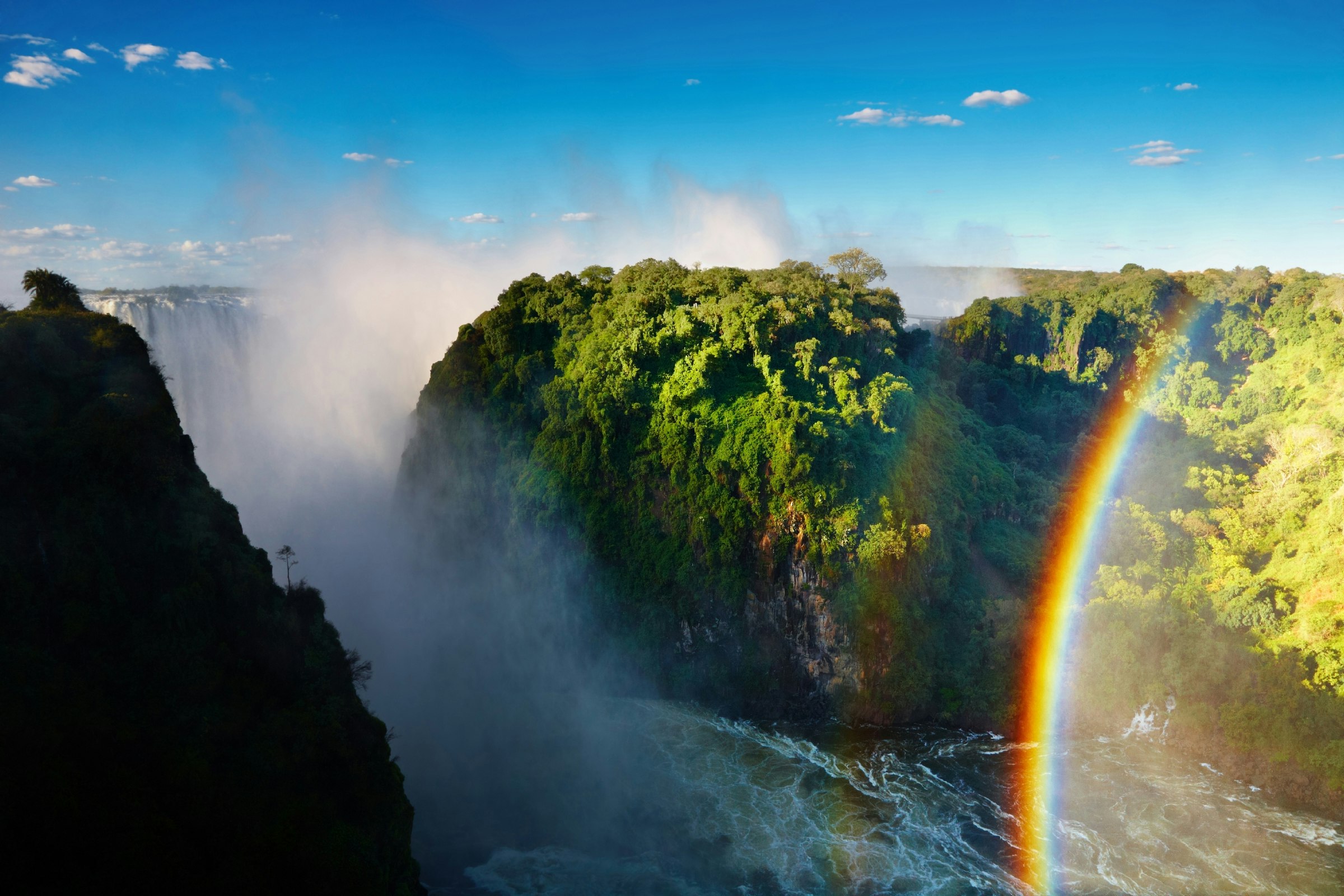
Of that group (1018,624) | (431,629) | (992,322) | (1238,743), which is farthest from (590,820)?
(992,322)

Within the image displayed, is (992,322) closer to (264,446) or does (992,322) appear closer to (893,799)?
(893,799)

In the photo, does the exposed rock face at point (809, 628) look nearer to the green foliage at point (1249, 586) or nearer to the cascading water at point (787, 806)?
the cascading water at point (787, 806)

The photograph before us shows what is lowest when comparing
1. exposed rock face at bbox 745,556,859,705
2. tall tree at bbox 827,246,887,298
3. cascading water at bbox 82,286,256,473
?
exposed rock face at bbox 745,556,859,705

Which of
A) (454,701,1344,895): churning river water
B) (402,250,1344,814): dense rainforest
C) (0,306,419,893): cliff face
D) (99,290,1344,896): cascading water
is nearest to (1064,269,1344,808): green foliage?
(402,250,1344,814): dense rainforest

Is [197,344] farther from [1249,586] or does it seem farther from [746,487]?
[1249,586]

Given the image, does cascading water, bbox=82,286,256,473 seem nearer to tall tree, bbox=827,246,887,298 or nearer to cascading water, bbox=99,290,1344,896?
cascading water, bbox=99,290,1344,896

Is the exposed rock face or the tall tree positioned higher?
the tall tree
